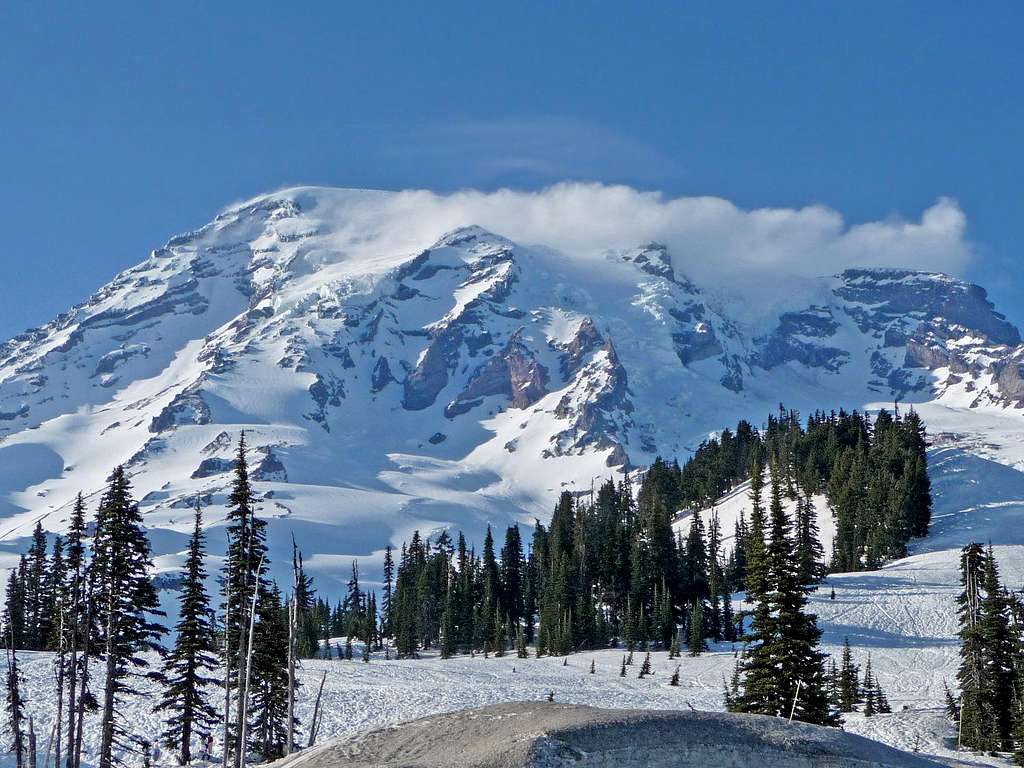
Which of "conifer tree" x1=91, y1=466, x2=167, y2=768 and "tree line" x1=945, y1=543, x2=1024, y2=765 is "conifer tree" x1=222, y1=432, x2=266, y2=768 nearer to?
"conifer tree" x1=91, y1=466, x2=167, y2=768

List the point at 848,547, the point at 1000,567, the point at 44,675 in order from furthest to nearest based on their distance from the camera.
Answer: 1. the point at 848,547
2. the point at 1000,567
3. the point at 44,675

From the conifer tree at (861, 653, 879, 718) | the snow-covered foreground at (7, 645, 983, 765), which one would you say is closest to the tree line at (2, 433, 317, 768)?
the snow-covered foreground at (7, 645, 983, 765)

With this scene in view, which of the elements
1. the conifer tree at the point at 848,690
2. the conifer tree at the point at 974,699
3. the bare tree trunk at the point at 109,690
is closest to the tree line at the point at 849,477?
the conifer tree at the point at 848,690

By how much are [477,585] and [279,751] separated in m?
87.9

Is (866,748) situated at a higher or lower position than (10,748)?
higher

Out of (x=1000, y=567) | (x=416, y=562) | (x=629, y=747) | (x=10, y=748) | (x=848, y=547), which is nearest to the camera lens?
(x=629, y=747)

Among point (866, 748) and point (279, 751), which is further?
point (279, 751)

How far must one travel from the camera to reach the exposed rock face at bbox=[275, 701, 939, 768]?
17.4m

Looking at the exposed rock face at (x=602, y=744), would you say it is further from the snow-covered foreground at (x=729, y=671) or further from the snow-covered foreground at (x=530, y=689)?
the snow-covered foreground at (x=530, y=689)

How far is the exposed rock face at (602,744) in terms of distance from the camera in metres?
17.4

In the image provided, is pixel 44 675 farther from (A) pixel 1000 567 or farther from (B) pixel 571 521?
(B) pixel 571 521

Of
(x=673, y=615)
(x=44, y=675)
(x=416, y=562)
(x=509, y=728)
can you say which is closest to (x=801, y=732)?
(x=509, y=728)

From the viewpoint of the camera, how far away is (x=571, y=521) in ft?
Result: 518

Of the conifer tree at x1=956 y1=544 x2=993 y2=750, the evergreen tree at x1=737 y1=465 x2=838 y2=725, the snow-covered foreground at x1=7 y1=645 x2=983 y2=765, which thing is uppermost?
the evergreen tree at x1=737 y1=465 x2=838 y2=725
